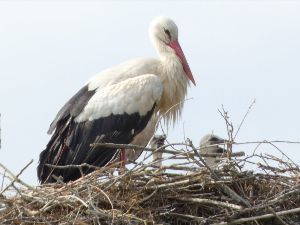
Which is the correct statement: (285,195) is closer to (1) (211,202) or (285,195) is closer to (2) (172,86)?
(1) (211,202)

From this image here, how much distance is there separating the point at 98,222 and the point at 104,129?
2.40 meters

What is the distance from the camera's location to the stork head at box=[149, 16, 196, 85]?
30.9 feet

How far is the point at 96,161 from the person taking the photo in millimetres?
8430

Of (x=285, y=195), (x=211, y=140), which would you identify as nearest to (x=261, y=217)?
(x=285, y=195)

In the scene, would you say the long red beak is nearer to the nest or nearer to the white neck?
the white neck

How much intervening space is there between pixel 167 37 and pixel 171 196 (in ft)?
8.99

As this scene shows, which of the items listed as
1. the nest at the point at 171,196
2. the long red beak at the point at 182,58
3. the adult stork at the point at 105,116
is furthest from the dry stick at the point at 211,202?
the long red beak at the point at 182,58

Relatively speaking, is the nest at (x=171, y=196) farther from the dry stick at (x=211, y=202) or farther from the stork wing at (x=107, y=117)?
the stork wing at (x=107, y=117)

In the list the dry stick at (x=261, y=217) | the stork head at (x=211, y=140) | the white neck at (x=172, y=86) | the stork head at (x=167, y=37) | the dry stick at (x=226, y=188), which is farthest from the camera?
the stork head at (x=167, y=37)

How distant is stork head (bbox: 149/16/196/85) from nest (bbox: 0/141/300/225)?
2399 mm

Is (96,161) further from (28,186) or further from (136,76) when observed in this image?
(28,186)

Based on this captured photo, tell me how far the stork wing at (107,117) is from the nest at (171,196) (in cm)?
149

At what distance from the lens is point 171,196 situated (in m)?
7.00

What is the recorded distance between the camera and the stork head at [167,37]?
371 inches
